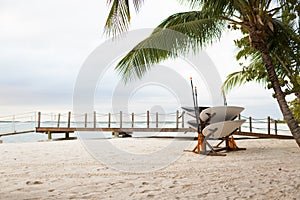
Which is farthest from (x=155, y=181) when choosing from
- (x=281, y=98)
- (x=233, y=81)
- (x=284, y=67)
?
(x=233, y=81)

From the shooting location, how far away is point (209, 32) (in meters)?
4.47

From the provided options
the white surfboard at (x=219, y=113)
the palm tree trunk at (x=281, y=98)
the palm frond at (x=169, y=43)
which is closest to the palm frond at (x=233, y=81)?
the white surfboard at (x=219, y=113)

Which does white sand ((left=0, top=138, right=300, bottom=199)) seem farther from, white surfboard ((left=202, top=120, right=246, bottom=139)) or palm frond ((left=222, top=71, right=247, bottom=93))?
palm frond ((left=222, top=71, right=247, bottom=93))

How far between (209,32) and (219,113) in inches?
53.3

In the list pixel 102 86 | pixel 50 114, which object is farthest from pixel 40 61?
pixel 102 86

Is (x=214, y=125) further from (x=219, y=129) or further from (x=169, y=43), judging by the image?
(x=169, y=43)

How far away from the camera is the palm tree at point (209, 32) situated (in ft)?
12.5

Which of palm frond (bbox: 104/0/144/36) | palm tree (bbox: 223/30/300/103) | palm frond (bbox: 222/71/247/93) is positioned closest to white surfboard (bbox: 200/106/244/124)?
palm tree (bbox: 223/30/300/103)

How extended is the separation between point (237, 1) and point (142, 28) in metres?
1.67

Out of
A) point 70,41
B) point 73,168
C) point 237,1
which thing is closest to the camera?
point 73,168

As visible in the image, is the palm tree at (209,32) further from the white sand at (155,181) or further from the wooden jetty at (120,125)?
the wooden jetty at (120,125)

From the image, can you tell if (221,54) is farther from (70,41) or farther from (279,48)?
(70,41)

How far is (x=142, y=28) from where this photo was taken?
15.8 feet

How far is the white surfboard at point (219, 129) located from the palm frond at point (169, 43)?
4.07 ft
